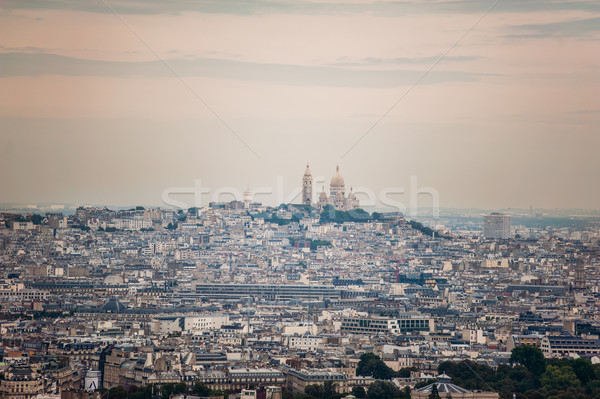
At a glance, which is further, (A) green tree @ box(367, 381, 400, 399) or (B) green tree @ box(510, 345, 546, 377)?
(B) green tree @ box(510, 345, 546, 377)

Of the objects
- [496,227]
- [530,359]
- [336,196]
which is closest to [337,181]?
[336,196]

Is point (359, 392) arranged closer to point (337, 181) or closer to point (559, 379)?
point (559, 379)

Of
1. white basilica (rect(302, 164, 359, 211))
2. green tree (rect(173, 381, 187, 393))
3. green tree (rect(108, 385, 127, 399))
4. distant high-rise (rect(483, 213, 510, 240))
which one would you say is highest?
white basilica (rect(302, 164, 359, 211))

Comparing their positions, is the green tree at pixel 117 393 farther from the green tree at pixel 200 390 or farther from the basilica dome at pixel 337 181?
the basilica dome at pixel 337 181

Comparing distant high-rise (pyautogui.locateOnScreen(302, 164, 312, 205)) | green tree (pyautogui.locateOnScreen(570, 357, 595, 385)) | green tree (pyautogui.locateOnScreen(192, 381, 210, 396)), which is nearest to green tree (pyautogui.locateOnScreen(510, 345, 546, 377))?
green tree (pyautogui.locateOnScreen(570, 357, 595, 385))

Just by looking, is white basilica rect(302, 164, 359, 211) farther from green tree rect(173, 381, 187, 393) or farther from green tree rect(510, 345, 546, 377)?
green tree rect(173, 381, 187, 393)

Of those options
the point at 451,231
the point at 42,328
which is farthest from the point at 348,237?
the point at 42,328

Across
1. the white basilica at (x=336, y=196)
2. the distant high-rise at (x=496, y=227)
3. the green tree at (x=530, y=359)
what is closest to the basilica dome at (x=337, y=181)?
the white basilica at (x=336, y=196)
